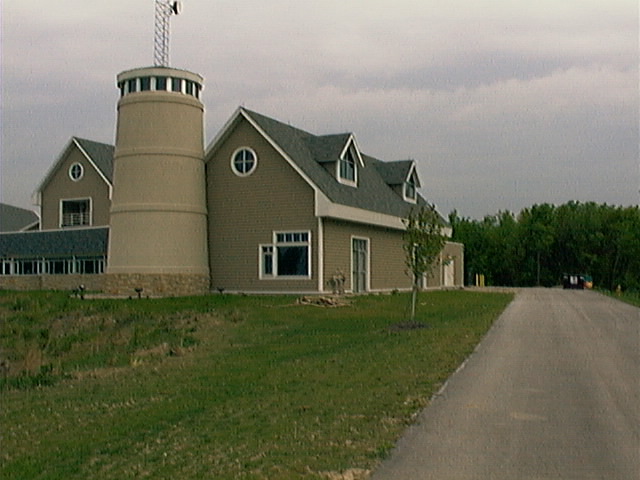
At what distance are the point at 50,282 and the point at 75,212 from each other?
16.2 ft

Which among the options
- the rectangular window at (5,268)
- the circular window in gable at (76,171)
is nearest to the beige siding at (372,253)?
the circular window in gable at (76,171)

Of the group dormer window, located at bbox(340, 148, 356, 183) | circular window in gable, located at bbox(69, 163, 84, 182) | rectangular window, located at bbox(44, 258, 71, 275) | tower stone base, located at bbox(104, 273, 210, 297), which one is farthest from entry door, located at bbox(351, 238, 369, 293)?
circular window in gable, located at bbox(69, 163, 84, 182)

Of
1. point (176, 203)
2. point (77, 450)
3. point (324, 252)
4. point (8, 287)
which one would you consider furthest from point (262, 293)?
point (77, 450)

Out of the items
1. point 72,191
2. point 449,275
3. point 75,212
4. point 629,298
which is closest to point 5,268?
point 75,212

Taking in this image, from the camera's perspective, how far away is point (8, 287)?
4247 cm

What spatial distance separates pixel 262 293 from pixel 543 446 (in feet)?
82.9

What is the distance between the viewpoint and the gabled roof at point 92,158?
42447 mm

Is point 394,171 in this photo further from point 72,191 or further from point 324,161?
point 72,191

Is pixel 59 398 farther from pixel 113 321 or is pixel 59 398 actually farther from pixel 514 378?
pixel 113 321

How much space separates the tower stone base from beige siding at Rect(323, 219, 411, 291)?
5935 millimetres

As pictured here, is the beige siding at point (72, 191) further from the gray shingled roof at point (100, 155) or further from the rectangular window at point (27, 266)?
the rectangular window at point (27, 266)

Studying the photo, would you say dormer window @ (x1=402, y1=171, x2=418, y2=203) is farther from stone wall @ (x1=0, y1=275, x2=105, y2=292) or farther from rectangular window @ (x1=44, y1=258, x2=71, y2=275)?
rectangular window @ (x1=44, y1=258, x2=71, y2=275)

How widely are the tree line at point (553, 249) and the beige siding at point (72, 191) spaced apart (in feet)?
127

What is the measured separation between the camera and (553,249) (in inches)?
2965
